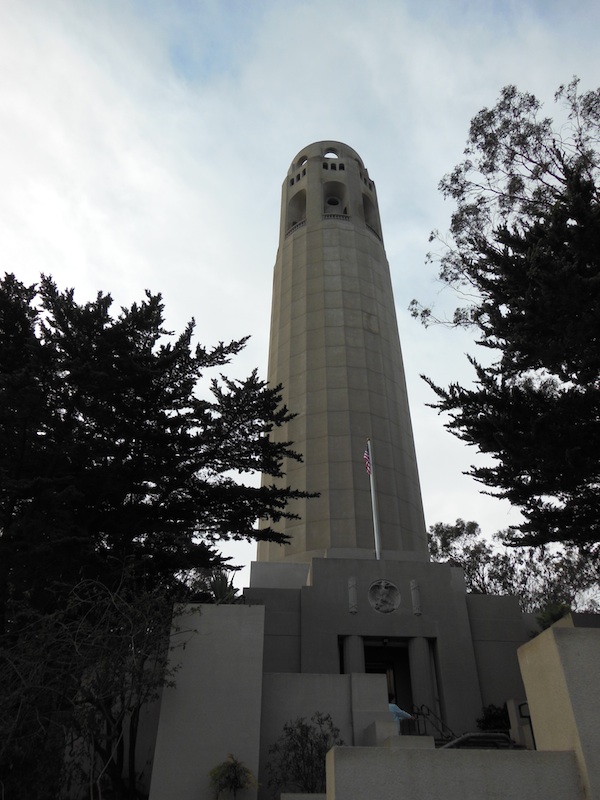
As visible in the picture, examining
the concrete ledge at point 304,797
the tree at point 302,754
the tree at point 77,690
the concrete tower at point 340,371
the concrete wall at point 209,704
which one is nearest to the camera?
the concrete ledge at point 304,797

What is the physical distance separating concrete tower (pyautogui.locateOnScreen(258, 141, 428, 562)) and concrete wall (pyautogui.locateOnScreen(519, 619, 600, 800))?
1726cm

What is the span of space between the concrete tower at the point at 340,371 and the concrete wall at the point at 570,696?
Result: 56.6 feet

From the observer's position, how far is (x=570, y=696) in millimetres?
6031

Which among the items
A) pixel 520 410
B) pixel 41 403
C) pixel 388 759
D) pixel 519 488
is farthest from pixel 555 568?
pixel 388 759

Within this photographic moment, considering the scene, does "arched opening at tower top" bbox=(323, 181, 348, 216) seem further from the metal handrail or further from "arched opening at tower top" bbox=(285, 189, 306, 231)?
the metal handrail

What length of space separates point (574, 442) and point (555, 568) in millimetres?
22885

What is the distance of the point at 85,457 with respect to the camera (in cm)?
1588

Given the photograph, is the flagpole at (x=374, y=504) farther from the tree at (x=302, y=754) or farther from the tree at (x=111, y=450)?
the tree at (x=302, y=754)

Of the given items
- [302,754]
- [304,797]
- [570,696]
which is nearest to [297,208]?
[302,754]

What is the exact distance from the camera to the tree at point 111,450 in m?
14.3

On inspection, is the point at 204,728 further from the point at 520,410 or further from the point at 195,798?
the point at 520,410

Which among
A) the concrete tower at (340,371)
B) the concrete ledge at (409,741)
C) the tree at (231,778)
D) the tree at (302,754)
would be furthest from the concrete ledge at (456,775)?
the concrete tower at (340,371)

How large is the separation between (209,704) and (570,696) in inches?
321

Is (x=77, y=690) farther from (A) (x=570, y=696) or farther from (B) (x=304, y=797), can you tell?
(A) (x=570, y=696)
